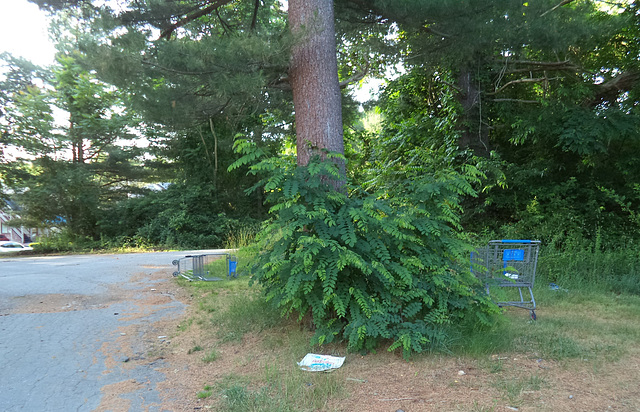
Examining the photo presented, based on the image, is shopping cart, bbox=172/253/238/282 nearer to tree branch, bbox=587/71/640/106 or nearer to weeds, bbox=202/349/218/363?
weeds, bbox=202/349/218/363

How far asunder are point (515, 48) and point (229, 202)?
22282mm

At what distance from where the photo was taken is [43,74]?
25234mm

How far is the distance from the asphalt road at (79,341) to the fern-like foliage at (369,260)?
185 cm

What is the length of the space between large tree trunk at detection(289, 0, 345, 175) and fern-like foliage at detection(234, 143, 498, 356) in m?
1.02

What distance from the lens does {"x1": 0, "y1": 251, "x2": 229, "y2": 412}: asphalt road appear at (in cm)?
386

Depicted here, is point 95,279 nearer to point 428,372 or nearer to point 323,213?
point 323,213

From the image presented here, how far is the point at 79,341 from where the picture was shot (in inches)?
221

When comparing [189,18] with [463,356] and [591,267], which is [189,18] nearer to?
[463,356]

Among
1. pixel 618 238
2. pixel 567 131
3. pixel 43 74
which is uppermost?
pixel 43 74

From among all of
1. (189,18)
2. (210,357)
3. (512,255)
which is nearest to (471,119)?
(512,255)

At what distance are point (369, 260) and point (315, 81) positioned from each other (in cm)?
286

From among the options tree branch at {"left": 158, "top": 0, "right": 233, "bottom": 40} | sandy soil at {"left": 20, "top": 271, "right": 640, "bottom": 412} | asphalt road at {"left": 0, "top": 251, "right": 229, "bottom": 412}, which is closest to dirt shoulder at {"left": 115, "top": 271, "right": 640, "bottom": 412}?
sandy soil at {"left": 20, "top": 271, "right": 640, "bottom": 412}

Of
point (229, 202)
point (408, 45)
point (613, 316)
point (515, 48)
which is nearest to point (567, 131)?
point (515, 48)

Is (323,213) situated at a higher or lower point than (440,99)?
lower
